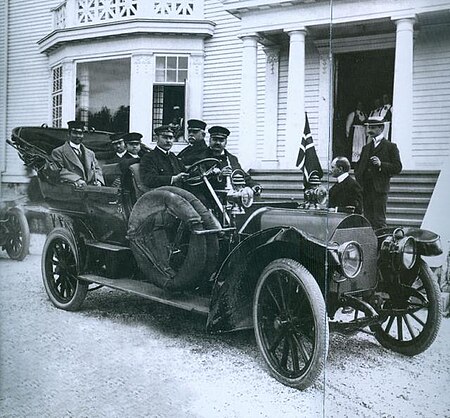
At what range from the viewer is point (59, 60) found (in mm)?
2969

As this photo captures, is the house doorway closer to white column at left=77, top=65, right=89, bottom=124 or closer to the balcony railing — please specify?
the balcony railing

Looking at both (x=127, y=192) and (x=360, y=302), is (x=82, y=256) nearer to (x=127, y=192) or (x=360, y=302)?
(x=127, y=192)

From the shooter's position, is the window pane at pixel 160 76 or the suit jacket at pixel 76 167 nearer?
the window pane at pixel 160 76

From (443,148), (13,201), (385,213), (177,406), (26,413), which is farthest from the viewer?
(13,201)

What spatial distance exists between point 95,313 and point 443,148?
6.95 feet

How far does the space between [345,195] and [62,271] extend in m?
1.84

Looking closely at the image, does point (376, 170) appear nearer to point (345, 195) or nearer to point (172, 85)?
point (345, 195)

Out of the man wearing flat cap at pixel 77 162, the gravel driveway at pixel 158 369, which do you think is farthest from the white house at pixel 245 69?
the gravel driveway at pixel 158 369

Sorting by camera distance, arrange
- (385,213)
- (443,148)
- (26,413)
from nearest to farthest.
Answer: (443,148), (385,213), (26,413)

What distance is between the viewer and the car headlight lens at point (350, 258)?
2.25 metres

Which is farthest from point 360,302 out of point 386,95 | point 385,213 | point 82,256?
point 82,256

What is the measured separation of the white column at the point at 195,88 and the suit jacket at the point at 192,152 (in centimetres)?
15

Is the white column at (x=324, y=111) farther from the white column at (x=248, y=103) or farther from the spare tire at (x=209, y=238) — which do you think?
the spare tire at (x=209, y=238)

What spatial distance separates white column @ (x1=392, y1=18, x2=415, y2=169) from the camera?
7.08ft
